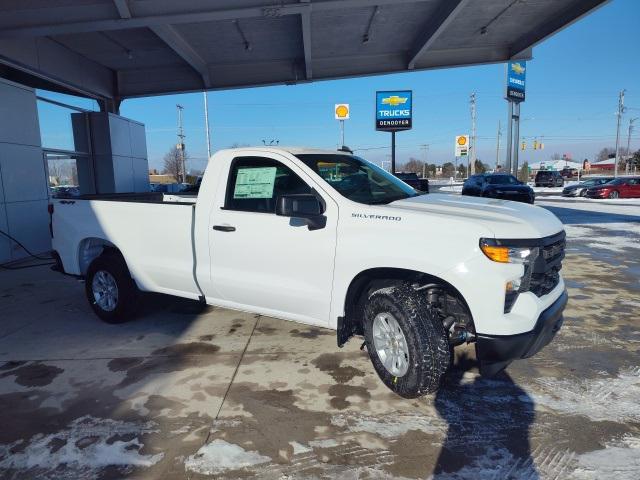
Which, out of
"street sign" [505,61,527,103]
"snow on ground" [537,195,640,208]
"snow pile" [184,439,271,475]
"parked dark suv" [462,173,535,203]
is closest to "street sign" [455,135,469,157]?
"street sign" [505,61,527,103]

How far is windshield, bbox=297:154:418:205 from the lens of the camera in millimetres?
3877

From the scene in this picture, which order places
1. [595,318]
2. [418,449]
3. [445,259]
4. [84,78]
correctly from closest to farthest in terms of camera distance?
[418,449], [445,259], [595,318], [84,78]

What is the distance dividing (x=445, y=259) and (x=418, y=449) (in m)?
1.27

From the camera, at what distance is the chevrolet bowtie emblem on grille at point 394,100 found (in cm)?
2247

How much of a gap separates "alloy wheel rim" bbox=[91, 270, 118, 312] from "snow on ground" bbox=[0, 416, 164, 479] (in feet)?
7.30

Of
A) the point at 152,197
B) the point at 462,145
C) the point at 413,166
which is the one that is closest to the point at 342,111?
the point at 152,197

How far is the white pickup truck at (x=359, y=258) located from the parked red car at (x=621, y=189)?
2833 cm

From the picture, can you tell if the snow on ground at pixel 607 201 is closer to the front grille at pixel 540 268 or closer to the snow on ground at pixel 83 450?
the front grille at pixel 540 268

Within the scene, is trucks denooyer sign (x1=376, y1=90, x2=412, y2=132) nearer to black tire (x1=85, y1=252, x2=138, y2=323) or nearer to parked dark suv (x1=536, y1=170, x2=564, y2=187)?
black tire (x1=85, y1=252, x2=138, y2=323)

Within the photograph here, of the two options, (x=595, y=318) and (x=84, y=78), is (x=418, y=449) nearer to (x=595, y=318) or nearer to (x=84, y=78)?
(x=595, y=318)

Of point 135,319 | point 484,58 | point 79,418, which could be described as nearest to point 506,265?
point 79,418

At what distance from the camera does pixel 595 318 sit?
17.0 ft

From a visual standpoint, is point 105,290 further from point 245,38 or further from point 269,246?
point 245,38

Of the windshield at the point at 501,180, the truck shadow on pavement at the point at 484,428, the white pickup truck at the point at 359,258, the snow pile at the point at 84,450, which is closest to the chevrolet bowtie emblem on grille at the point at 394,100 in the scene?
the windshield at the point at 501,180
